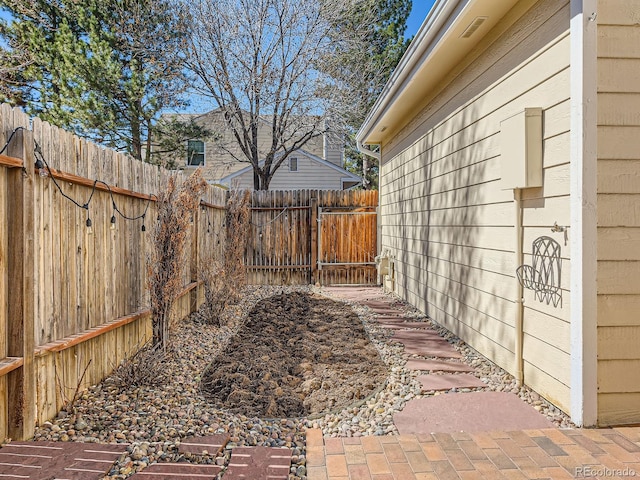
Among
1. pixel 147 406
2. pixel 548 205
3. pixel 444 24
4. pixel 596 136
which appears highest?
pixel 444 24

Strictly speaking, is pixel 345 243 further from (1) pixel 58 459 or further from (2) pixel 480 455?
(1) pixel 58 459

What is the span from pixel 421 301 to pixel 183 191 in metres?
3.47

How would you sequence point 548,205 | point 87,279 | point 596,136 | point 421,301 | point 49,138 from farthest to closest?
point 421,301
point 87,279
point 548,205
point 49,138
point 596,136

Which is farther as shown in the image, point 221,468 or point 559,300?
point 559,300

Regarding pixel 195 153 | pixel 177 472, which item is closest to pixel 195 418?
pixel 177 472

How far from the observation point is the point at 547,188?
3.03m

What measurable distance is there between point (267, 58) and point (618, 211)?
11470mm

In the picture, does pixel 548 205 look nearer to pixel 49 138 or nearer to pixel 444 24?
pixel 444 24

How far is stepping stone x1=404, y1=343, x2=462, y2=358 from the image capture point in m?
4.23

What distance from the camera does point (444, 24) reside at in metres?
Result: 3.94

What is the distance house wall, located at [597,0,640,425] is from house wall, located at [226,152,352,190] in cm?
1445

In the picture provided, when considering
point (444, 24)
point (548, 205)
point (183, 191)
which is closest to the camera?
point (548, 205)

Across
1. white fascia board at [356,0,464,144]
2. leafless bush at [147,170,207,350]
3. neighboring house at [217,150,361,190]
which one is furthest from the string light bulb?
neighboring house at [217,150,361,190]

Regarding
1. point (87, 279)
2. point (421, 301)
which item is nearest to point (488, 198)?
point (421, 301)
